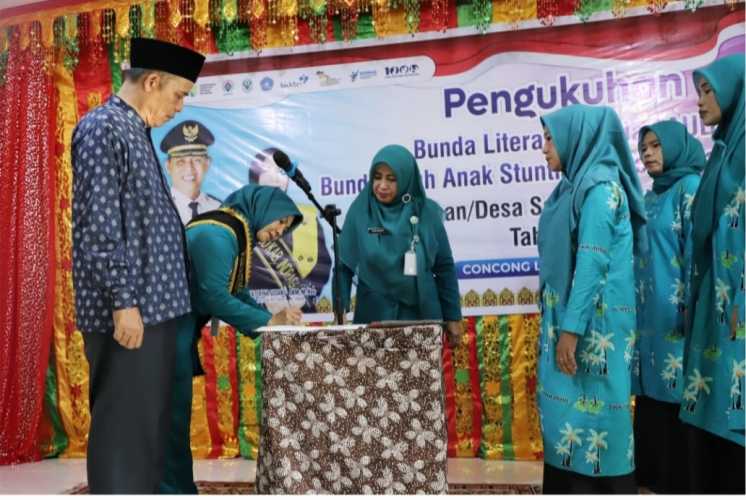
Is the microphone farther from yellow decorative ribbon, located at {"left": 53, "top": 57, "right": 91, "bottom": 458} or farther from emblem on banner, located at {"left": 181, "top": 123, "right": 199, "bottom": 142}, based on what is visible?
yellow decorative ribbon, located at {"left": 53, "top": 57, "right": 91, "bottom": 458}

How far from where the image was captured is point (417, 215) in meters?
2.95

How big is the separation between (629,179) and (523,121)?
3.76 ft

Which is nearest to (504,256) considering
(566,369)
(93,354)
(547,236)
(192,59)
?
(547,236)

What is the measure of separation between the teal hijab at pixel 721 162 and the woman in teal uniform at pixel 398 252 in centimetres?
108

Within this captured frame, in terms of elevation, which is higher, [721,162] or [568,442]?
[721,162]

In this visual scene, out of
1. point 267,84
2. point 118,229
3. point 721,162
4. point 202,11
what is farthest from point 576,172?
point 202,11

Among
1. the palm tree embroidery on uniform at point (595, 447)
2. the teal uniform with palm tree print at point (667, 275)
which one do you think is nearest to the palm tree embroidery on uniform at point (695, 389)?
the palm tree embroidery on uniform at point (595, 447)

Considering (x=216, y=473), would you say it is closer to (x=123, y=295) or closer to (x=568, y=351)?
(x=123, y=295)

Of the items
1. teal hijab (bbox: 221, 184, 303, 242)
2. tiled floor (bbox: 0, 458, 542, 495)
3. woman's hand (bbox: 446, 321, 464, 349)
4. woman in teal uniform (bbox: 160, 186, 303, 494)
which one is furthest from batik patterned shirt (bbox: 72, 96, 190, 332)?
tiled floor (bbox: 0, 458, 542, 495)

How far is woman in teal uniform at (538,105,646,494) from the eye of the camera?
2.14 meters

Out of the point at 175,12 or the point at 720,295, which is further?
the point at 175,12

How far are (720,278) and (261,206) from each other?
170 centimetres

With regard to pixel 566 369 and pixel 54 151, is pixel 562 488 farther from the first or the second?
pixel 54 151

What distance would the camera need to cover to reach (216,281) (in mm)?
2385
